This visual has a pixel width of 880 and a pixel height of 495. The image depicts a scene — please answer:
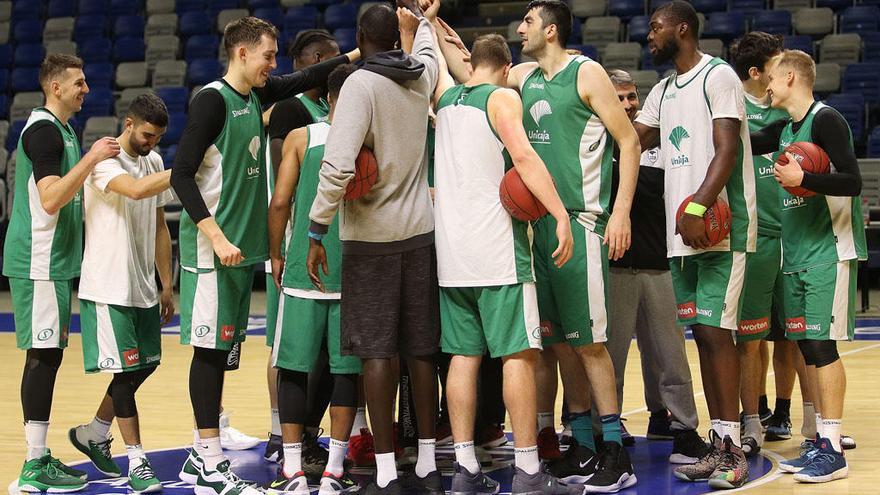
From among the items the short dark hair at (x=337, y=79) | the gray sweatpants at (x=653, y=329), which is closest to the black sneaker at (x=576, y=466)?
the gray sweatpants at (x=653, y=329)

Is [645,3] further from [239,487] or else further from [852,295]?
[239,487]

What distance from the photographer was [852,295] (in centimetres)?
524

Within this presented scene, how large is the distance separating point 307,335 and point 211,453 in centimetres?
62

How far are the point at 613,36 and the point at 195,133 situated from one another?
1035 centimetres

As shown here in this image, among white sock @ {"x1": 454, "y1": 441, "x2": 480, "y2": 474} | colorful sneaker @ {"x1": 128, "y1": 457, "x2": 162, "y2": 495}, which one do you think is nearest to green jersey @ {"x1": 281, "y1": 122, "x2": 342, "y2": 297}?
white sock @ {"x1": 454, "y1": 441, "x2": 480, "y2": 474}

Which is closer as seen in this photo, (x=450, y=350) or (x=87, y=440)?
(x=450, y=350)

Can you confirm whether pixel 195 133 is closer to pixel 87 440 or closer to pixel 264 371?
pixel 87 440

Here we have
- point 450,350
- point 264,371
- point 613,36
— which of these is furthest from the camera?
point 613,36

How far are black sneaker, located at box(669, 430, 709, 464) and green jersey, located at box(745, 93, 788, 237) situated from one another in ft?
3.25

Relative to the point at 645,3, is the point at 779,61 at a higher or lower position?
lower

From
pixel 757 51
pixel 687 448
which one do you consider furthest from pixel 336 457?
pixel 757 51

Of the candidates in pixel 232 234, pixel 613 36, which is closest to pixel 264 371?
pixel 232 234

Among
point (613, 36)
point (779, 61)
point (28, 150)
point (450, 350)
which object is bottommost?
point (450, 350)

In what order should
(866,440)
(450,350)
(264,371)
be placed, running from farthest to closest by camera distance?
(264,371) < (866,440) < (450,350)
